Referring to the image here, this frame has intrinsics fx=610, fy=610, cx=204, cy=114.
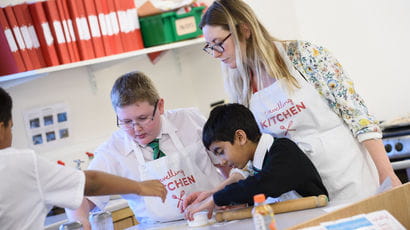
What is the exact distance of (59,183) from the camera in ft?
5.76

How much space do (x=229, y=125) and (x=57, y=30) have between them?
6.08ft

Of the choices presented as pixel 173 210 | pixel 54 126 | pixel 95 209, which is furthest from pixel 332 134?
pixel 54 126

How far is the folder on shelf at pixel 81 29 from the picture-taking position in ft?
12.4

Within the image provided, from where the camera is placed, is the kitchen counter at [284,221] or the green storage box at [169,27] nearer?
the kitchen counter at [284,221]

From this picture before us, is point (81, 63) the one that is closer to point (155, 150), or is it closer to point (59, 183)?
point (155, 150)

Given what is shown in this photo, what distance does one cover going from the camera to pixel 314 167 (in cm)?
220

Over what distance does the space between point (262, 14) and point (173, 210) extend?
207 cm

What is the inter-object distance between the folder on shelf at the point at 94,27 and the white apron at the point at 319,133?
176cm

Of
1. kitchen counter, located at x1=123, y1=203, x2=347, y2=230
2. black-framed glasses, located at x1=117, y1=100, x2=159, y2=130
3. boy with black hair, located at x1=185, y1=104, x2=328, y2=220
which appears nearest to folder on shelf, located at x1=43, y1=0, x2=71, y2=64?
black-framed glasses, located at x1=117, y1=100, x2=159, y2=130

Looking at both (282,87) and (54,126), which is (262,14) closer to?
(54,126)

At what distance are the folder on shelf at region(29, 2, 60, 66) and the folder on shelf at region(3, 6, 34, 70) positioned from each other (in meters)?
0.12

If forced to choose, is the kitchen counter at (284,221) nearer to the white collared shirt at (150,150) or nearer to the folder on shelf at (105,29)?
the white collared shirt at (150,150)

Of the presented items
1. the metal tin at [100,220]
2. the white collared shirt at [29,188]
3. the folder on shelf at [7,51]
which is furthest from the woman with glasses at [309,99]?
the folder on shelf at [7,51]

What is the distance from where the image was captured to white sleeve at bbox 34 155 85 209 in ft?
5.65
